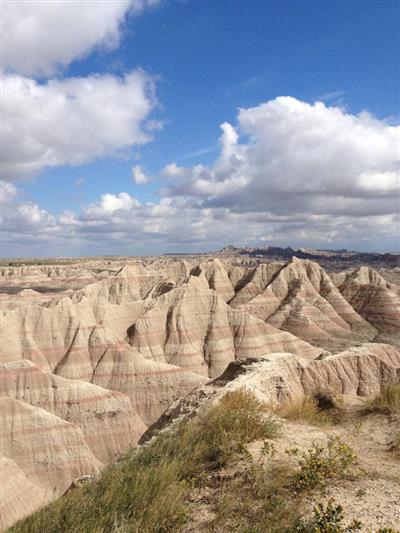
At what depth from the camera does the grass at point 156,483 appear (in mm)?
5082

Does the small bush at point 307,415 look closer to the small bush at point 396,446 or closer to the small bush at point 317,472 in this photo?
the small bush at point 396,446

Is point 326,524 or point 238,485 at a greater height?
point 326,524

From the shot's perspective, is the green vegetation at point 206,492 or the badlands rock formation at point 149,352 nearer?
the green vegetation at point 206,492

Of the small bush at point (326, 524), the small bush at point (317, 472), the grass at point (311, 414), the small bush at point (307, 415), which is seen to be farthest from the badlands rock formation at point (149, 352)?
the small bush at point (326, 524)

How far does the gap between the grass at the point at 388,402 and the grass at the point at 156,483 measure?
3.89 meters

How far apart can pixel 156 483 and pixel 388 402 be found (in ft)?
23.7

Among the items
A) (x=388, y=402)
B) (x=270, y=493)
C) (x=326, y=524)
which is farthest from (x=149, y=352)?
(x=326, y=524)

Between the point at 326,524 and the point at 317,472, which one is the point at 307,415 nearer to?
the point at 317,472

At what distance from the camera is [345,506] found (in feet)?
17.5

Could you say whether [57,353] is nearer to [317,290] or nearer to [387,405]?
[387,405]

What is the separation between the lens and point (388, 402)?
1053 centimetres

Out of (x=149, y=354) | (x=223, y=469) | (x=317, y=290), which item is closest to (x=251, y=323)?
(x=149, y=354)

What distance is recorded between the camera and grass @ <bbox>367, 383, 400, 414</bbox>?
10188mm

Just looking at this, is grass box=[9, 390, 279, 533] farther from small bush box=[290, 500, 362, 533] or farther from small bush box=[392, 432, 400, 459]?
small bush box=[392, 432, 400, 459]
